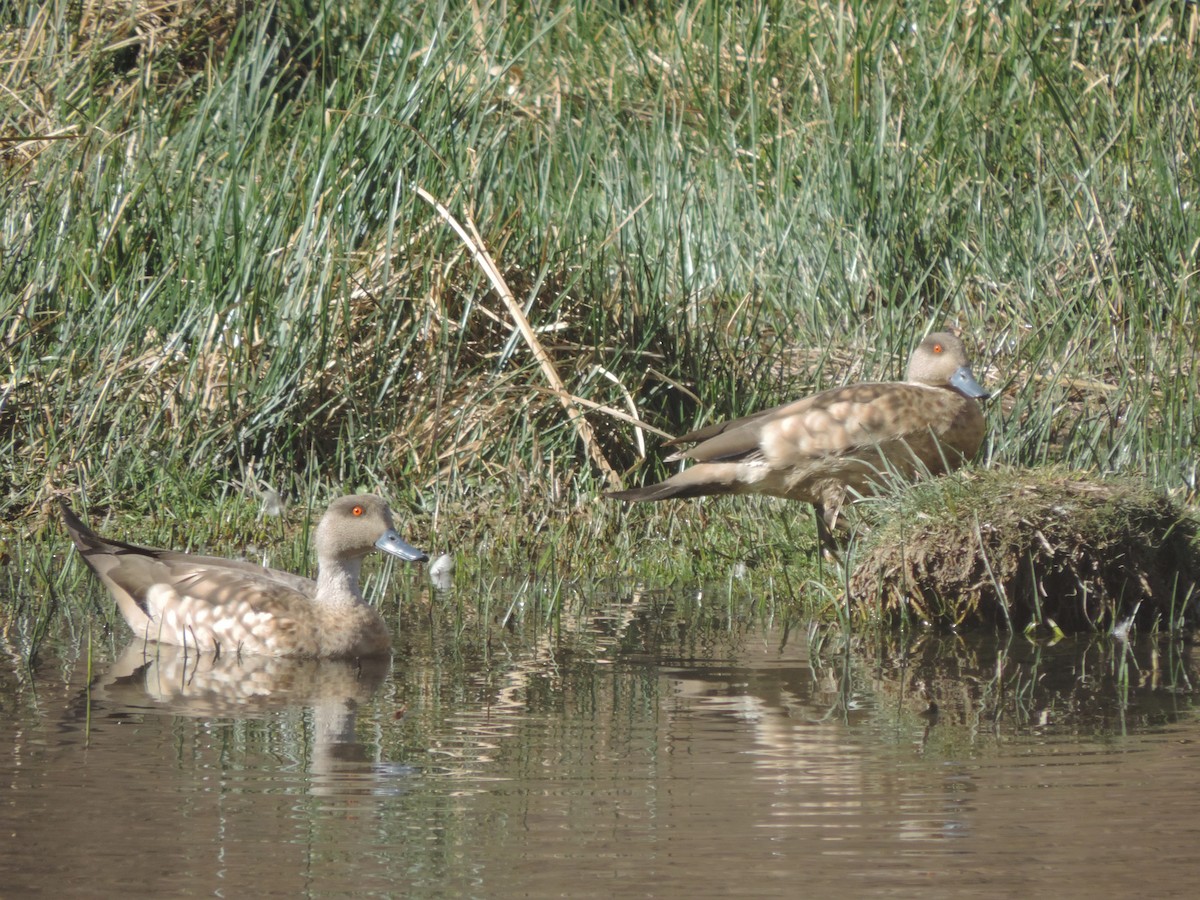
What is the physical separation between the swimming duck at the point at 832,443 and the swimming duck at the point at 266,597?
1696 millimetres

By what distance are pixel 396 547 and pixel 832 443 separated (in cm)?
225

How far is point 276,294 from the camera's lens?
880 cm

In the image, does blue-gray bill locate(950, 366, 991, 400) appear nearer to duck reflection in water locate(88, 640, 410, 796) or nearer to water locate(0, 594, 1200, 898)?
water locate(0, 594, 1200, 898)

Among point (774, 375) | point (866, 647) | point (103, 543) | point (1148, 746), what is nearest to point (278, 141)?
point (774, 375)

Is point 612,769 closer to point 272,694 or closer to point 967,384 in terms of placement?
point 272,694

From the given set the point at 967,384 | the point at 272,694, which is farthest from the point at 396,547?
the point at 967,384

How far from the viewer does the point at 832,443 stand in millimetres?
7758

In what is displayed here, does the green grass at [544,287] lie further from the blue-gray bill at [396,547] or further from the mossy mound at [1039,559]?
the blue-gray bill at [396,547]

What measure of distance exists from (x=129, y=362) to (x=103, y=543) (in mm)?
2205

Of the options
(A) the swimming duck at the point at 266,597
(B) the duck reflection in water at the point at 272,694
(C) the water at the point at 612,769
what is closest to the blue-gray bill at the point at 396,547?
(A) the swimming duck at the point at 266,597

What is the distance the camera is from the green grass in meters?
8.35

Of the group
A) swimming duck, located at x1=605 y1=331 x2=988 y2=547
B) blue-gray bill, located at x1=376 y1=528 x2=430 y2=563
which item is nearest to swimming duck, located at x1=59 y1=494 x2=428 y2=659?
blue-gray bill, located at x1=376 y1=528 x2=430 y2=563

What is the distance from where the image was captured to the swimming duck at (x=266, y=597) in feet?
20.0

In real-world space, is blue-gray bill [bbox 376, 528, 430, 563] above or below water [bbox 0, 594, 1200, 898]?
above
